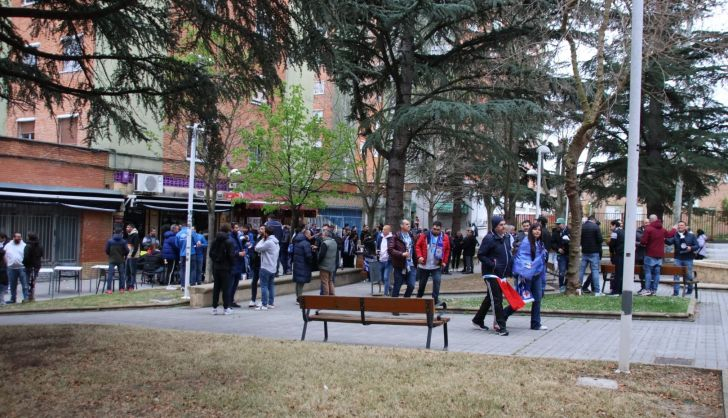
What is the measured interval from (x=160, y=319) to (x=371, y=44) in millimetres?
10095

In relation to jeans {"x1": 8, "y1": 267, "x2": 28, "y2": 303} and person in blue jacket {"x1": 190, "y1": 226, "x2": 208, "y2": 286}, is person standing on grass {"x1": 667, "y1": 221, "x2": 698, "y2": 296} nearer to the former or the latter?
person in blue jacket {"x1": 190, "y1": 226, "x2": 208, "y2": 286}

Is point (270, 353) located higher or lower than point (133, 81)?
lower

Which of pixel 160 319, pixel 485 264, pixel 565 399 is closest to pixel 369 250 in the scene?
pixel 160 319

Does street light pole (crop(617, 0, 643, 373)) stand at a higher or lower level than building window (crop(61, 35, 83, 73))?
lower

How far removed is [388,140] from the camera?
57.2ft

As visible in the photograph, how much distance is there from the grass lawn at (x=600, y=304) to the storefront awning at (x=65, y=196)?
611 inches

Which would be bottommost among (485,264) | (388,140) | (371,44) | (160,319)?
(160,319)

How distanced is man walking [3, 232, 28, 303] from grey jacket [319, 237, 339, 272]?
843 centimetres

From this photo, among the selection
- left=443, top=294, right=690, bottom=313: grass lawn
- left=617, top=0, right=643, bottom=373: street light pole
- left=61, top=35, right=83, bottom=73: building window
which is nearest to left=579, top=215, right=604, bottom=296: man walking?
left=443, top=294, right=690, bottom=313: grass lawn

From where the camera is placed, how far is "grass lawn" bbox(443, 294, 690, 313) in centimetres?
1239

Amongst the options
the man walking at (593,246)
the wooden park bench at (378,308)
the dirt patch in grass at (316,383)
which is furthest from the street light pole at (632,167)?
the man walking at (593,246)

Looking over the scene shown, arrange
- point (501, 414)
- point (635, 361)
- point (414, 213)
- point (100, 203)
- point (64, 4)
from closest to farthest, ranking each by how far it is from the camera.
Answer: point (501, 414), point (635, 361), point (64, 4), point (100, 203), point (414, 213)

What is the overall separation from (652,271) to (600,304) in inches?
113

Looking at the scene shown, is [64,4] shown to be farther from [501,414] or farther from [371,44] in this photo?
[371,44]
